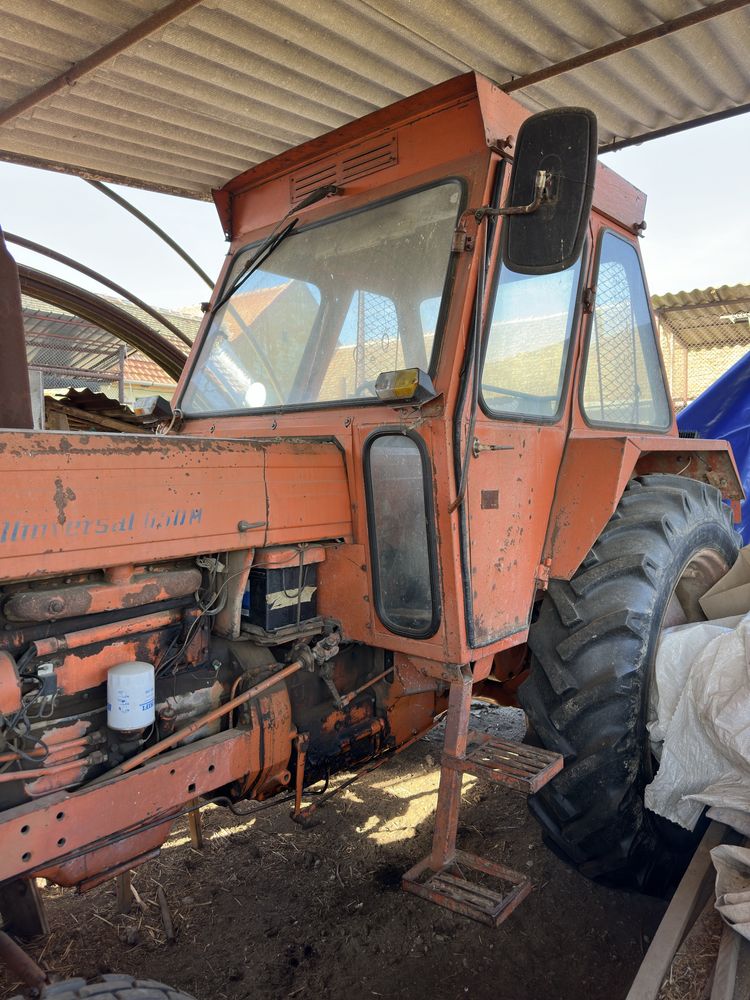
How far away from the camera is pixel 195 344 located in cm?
315

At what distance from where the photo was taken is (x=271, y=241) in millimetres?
2887

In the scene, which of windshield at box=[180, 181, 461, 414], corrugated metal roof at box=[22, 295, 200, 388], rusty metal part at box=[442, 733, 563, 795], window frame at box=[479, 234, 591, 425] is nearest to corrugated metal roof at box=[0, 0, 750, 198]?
windshield at box=[180, 181, 461, 414]

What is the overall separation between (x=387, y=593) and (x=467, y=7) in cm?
245

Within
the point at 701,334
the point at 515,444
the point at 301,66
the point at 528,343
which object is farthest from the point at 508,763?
the point at 701,334

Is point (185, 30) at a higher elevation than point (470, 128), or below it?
higher

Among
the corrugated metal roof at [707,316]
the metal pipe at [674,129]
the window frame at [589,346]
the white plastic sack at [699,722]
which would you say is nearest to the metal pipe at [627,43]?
the metal pipe at [674,129]

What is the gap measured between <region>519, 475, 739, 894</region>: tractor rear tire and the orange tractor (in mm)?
10

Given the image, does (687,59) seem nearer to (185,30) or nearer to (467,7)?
(467,7)

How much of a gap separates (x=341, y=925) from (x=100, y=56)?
3.66 metres

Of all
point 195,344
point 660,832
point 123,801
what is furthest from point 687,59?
point 123,801

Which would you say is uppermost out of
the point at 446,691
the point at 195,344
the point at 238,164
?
the point at 238,164

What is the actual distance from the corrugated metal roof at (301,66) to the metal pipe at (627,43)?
0.03 meters

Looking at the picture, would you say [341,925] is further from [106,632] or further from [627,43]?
[627,43]

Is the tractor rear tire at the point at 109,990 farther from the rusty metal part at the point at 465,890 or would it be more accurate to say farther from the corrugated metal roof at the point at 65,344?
the corrugated metal roof at the point at 65,344
